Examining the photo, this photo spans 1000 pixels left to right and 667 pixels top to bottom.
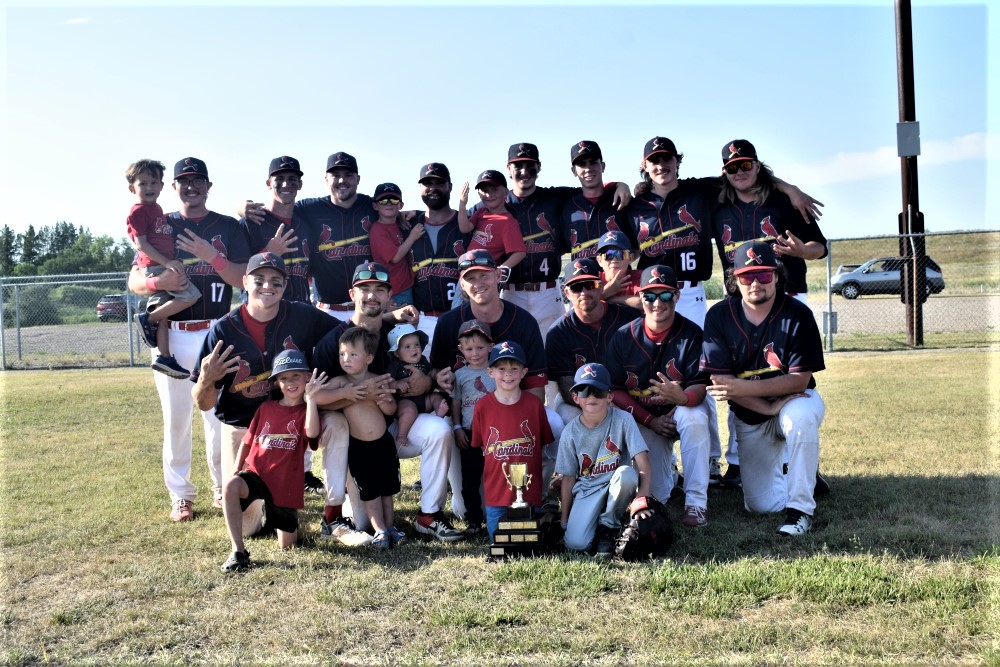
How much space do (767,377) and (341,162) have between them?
3.54 meters

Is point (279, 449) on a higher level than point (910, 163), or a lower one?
lower

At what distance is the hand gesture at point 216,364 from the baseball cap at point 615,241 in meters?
2.56

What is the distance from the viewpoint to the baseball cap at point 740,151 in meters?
5.73

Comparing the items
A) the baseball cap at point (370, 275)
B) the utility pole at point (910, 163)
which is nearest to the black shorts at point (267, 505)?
the baseball cap at point (370, 275)

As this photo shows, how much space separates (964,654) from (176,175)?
5.39 meters

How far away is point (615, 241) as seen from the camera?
5.64 meters

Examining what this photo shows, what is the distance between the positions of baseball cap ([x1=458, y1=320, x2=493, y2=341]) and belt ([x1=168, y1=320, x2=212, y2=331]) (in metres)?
1.94

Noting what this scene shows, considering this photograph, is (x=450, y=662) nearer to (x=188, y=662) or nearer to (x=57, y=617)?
(x=188, y=662)

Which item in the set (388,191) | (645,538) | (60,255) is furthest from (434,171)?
(60,255)

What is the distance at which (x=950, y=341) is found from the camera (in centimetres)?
1384

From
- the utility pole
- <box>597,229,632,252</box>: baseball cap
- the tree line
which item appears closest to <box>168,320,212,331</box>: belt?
<box>597,229,632,252</box>: baseball cap

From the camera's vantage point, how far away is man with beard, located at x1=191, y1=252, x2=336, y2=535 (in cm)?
490

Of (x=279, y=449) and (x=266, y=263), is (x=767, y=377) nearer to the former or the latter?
(x=279, y=449)

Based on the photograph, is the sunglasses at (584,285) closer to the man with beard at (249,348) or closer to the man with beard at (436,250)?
the man with beard at (436,250)
